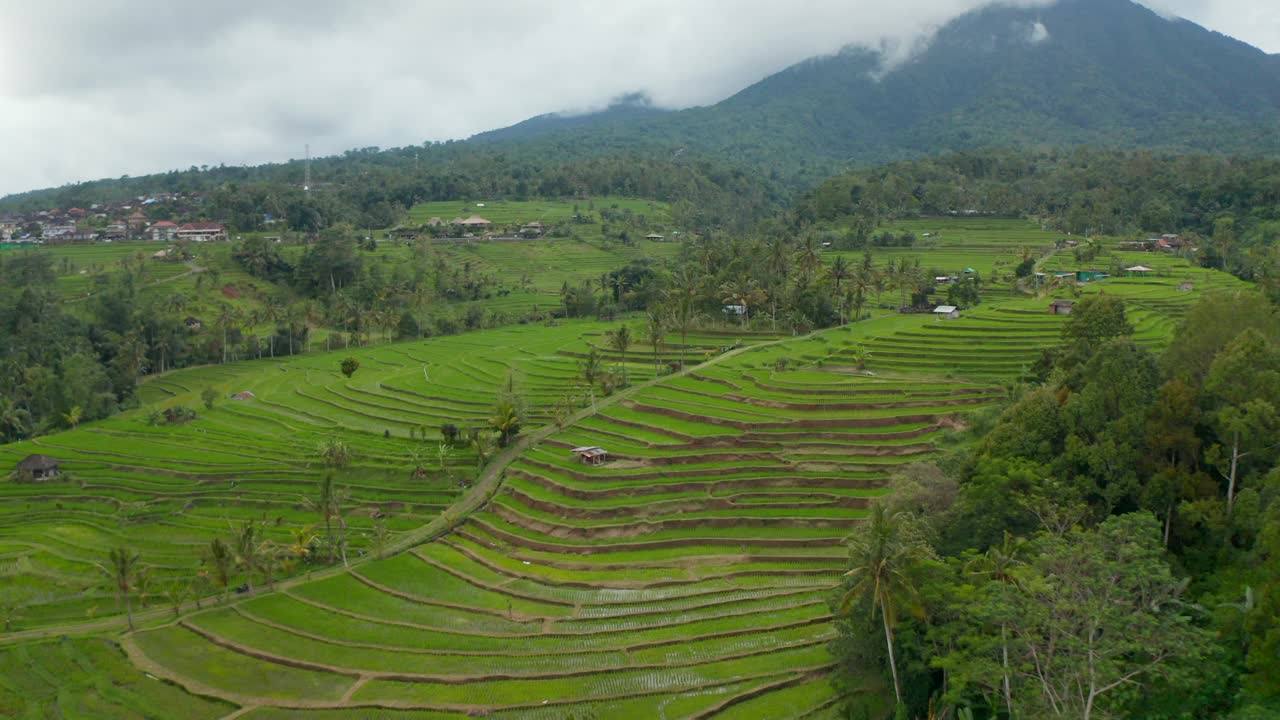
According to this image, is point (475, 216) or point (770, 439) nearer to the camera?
point (770, 439)

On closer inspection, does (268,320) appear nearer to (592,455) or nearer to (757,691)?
(592,455)

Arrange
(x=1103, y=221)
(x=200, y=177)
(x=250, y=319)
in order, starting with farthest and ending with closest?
(x=200, y=177), (x=1103, y=221), (x=250, y=319)

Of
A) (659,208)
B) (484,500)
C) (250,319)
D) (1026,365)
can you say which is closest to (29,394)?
(250,319)

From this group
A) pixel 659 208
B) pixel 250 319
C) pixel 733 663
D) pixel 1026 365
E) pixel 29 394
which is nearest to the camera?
pixel 733 663

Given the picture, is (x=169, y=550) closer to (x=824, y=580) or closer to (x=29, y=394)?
(x=824, y=580)

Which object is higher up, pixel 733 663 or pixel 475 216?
pixel 475 216

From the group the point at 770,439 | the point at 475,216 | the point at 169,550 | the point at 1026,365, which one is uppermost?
the point at 475,216
